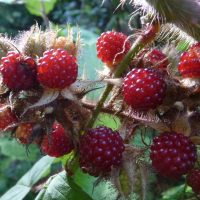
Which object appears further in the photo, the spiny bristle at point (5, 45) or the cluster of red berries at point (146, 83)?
the spiny bristle at point (5, 45)

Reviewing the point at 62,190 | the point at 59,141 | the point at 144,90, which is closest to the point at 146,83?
the point at 144,90

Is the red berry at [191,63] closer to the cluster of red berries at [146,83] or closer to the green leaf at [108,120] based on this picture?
the cluster of red berries at [146,83]

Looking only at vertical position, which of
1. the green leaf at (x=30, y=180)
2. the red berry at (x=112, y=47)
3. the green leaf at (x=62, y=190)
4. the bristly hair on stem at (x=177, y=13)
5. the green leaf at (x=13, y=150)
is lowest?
the green leaf at (x=13, y=150)

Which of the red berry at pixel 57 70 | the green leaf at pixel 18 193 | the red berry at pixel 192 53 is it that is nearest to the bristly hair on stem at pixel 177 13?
the red berry at pixel 192 53

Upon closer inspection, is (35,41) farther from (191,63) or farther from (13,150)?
(13,150)

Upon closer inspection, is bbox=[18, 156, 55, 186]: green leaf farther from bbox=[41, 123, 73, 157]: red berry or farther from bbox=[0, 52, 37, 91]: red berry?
bbox=[0, 52, 37, 91]: red berry

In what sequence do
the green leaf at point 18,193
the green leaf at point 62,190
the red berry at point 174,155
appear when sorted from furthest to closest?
the green leaf at point 18,193, the green leaf at point 62,190, the red berry at point 174,155

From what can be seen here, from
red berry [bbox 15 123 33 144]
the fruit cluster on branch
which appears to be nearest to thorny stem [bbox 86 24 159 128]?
the fruit cluster on branch

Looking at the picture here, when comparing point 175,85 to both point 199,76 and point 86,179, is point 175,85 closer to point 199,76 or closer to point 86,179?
point 199,76
